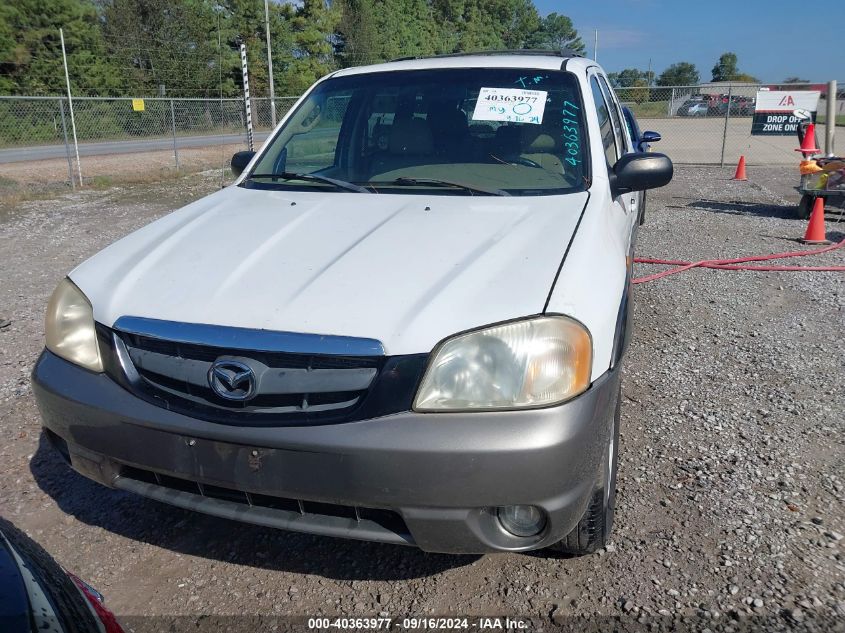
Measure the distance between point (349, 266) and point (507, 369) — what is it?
2.34ft

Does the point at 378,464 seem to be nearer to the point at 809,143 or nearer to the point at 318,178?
the point at 318,178

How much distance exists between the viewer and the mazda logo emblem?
211cm

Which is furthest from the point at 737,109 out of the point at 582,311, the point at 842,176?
the point at 582,311

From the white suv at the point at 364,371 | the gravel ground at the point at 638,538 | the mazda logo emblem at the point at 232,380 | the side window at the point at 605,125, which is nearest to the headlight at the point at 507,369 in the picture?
the white suv at the point at 364,371

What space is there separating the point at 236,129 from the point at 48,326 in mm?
23253

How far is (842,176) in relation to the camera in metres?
8.88

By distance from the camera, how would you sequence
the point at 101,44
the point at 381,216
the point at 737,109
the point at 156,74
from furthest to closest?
the point at 156,74 < the point at 101,44 < the point at 737,109 < the point at 381,216

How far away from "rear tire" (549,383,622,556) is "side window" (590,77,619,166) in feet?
5.17

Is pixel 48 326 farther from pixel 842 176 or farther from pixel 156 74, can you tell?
pixel 156 74

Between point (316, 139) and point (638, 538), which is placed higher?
point (316, 139)

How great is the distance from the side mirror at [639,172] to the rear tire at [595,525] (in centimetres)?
121

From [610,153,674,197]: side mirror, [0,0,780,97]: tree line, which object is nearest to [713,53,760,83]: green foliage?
[0,0,780,97]: tree line

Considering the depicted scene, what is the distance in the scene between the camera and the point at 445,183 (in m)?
3.25

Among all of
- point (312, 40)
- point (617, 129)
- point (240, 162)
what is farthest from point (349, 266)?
point (312, 40)
